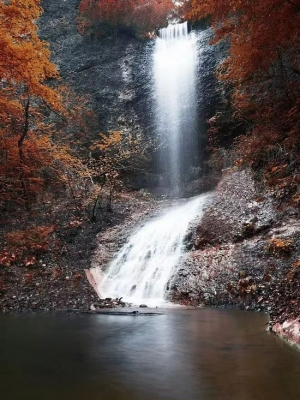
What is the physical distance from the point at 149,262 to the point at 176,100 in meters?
12.7

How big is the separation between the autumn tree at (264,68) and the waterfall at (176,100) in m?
3.36

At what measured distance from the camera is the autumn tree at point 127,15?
82.4ft

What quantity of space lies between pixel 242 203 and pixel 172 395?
8.49 meters

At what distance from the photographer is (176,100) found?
21219 mm

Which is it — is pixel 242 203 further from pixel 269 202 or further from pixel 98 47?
pixel 98 47

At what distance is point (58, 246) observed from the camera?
11.9 m

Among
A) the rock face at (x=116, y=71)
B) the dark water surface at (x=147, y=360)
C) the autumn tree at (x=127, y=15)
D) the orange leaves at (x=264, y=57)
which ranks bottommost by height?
the dark water surface at (x=147, y=360)

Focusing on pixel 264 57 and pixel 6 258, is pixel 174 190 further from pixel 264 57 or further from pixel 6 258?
pixel 6 258

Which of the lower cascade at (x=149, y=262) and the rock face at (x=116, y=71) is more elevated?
the rock face at (x=116, y=71)

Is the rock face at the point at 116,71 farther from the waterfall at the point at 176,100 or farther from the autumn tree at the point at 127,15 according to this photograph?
the autumn tree at the point at 127,15

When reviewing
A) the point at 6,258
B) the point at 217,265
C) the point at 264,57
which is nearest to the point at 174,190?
the point at 264,57

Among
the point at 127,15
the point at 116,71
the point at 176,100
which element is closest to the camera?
the point at 176,100

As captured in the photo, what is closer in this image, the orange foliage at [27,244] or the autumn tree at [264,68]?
the orange foliage at [27,244]

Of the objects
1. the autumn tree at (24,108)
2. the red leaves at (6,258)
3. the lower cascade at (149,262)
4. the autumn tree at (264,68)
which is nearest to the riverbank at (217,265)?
the red leaves at (6,258)
